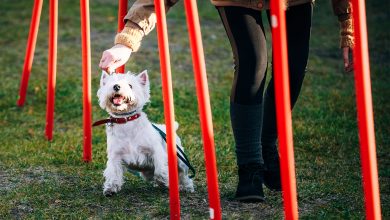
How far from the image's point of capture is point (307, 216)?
12.7 ft

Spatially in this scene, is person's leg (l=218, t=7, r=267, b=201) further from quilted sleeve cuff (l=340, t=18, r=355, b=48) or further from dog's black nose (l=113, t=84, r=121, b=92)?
dog's black nose (l=113, t=84, r=121, b=92)

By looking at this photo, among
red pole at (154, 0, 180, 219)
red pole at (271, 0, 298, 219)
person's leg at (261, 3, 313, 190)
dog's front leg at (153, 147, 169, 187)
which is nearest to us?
red pole at (271, 0, 298, 219)

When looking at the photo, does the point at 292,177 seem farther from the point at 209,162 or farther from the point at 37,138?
the point at 37,138

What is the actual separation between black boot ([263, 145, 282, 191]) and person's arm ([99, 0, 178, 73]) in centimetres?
102

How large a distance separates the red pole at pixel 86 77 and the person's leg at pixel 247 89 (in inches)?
54.6

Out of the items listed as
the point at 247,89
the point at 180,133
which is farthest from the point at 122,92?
the point at 180,133

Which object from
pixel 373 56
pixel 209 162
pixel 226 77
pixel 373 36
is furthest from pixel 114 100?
pixel 373 36

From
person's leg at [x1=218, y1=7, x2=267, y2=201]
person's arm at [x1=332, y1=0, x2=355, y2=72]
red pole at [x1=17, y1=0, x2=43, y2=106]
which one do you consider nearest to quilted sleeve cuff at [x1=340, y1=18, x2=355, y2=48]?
person's arm at [x1=332, y1=0, x2=355, y2=72]

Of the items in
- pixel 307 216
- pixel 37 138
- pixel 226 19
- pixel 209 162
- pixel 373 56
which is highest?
pixel 373 56

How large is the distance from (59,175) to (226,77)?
13.0 ft

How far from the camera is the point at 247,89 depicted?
3.96 meters

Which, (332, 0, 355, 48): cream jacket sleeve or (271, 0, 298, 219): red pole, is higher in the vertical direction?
(332, 0, 355, 48): cream jacket sleeve

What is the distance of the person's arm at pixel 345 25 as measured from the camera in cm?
416

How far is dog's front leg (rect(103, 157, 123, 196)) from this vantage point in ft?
14.3
